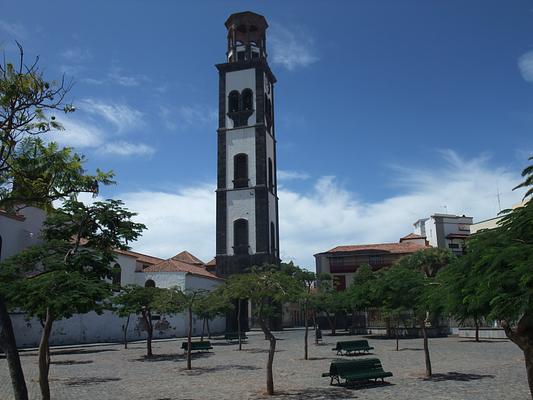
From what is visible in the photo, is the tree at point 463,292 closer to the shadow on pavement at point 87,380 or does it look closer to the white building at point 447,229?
the shadow on pavement at point 87,380

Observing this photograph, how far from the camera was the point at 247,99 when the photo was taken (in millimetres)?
52719

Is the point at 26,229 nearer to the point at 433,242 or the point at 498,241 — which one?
the point at 498,241

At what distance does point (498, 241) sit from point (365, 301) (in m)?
27.8

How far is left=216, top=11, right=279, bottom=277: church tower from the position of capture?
49844mm

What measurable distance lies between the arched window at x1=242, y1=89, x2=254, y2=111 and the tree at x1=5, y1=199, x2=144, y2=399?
42.0 meters

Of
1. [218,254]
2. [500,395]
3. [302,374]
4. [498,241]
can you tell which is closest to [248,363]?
[302,374]

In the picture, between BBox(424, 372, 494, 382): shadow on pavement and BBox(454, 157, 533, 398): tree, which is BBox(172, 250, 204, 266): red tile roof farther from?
BBox(454, 157, 533, 398): tree

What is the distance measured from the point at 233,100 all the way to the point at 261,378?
4041cm

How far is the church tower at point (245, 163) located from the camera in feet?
164

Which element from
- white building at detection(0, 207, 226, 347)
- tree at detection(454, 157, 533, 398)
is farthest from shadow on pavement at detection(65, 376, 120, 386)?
tree at detection(454, 157, 533, 398)

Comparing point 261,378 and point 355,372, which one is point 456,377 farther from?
point 261,378

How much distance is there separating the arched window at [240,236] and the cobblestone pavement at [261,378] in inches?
973

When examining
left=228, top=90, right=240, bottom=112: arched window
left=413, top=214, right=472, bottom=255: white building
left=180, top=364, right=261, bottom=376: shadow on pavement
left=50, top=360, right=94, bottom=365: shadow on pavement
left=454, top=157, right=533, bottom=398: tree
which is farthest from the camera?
left=413, top=214, right=472, bottom=255: white building

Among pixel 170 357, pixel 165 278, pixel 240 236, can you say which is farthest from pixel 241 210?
pixel 170 357
